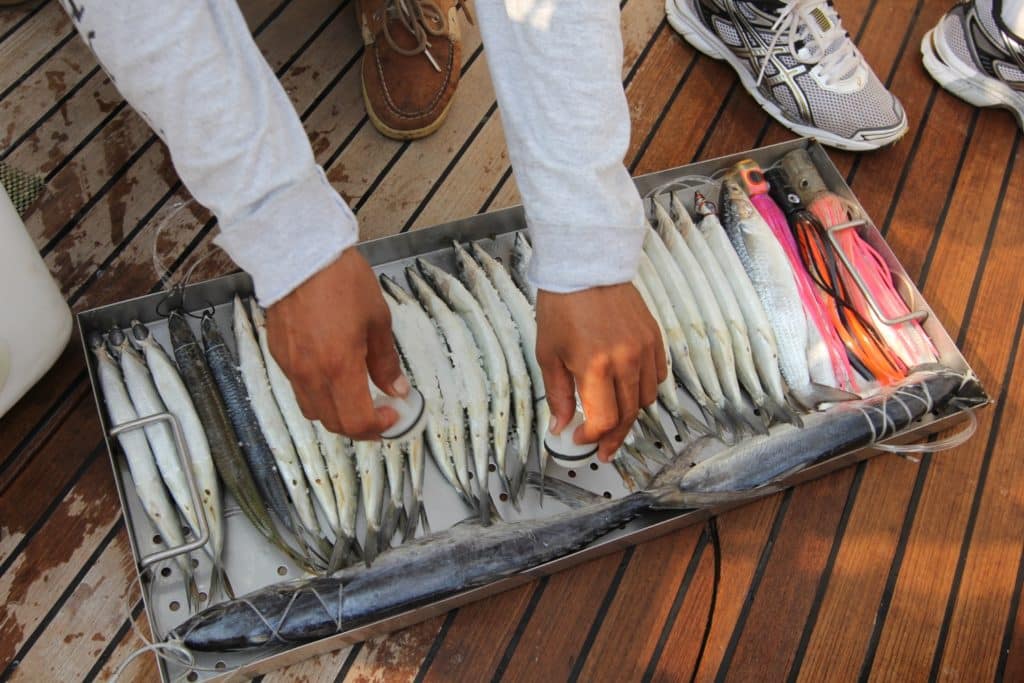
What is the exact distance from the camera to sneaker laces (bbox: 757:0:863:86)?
7.23ft

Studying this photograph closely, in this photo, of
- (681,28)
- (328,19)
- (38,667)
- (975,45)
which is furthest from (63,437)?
(975,45)

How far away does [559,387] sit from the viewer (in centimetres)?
115

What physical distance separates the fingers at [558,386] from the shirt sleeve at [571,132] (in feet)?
0.36

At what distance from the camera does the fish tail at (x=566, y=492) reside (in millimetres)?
1574

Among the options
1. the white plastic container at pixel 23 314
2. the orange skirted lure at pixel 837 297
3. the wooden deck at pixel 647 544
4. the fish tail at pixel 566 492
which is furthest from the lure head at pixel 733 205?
the white plastic container at pixel 23 314

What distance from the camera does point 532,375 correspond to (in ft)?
5.49

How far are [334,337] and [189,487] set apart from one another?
0.67 metres

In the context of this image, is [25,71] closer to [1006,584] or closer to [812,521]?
[812,521]

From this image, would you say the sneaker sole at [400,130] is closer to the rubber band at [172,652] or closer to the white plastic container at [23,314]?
the white plastic container at [23,314]

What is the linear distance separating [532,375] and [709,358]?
0.41 metres

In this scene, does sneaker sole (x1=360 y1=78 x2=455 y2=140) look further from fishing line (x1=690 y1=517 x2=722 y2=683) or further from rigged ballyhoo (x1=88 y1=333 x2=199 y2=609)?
fishing line (x1=690 y1=517 x2=722 y2=683)

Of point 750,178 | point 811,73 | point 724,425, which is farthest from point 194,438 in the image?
point 811,73

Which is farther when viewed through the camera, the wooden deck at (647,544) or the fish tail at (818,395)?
the fish tail at (818,395)

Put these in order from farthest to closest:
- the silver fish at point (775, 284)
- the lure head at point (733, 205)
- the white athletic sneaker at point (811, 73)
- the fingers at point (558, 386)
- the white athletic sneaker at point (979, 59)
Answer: the white athletic sneaker at point (979, 59)
the white athletic sneaker at point (811, 73)
the lure head at point (733, 205)
the silver fish at point (775, 284)
the fingers at point (558, 386)
